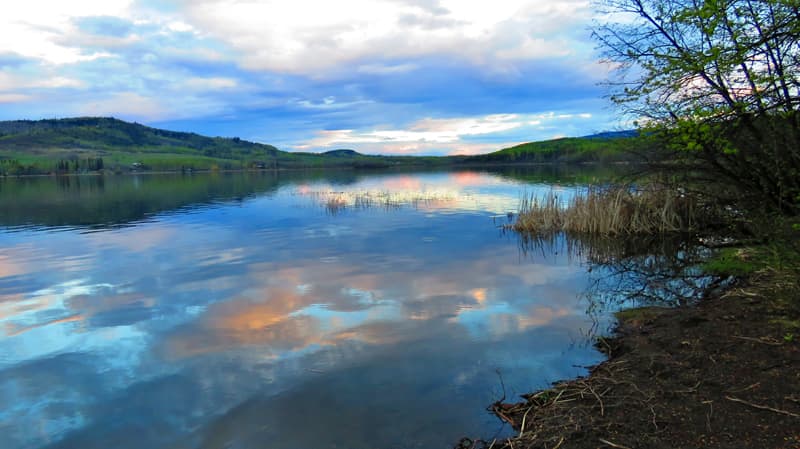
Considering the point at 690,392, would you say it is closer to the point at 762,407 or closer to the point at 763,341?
the point at 762,407

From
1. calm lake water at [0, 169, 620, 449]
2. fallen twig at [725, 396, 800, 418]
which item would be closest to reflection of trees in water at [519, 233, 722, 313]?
calm lake water at [0, 169, 620, 449]

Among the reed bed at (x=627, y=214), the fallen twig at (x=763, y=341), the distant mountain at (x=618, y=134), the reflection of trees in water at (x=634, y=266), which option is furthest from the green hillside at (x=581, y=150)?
the fallen twig at (x=763, y=341)

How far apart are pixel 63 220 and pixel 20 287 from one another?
22177 mm

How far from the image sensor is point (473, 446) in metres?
5.90

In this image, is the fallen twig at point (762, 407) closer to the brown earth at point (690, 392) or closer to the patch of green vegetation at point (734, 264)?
the brown earth at point (690, 392)

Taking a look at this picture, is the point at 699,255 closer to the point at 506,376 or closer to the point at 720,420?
the point at 506,376

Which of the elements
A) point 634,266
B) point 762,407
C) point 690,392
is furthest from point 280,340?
point 634,266

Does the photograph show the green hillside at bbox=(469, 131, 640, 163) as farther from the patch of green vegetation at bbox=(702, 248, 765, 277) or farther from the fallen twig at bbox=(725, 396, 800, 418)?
the fallen twig at bbox=(725, 396, 800, 418)

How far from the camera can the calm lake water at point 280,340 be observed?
698cm

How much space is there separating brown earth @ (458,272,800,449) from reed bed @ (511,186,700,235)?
522 inches

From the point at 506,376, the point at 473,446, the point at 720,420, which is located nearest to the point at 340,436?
the point at 473,446

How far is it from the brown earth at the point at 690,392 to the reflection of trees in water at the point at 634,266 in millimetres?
3361

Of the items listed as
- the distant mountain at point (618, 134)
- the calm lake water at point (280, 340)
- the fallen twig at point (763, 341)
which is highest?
the distant mountain at point (618, 134)

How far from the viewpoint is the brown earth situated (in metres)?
4.99
